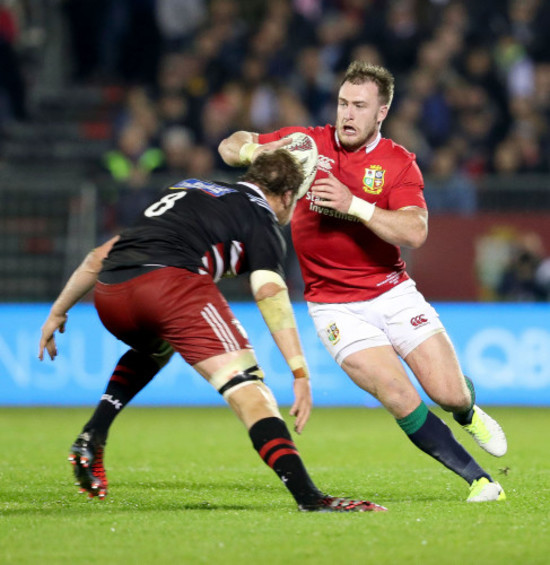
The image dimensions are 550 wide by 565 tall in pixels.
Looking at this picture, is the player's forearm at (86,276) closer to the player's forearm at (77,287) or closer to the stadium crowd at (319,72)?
the player's forearm at (77,287)

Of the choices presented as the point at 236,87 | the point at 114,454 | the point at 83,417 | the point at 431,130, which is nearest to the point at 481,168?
the point at 431,130

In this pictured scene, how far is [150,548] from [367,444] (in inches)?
206

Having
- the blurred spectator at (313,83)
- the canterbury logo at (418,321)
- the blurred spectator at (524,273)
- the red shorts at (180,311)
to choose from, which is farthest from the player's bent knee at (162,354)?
the blurred spectator at (313,83)

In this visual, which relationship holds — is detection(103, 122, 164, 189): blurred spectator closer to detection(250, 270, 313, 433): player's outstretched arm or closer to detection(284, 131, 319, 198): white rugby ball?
detection(284, 131, 319, 198): white rugby ball

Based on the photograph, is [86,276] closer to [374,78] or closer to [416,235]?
[416,235]

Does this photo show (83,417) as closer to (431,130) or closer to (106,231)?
(106,231)

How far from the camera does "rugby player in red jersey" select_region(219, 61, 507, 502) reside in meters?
6.48

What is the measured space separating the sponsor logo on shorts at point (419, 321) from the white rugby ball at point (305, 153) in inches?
42.1

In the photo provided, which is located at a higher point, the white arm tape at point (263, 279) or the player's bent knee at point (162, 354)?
the white arm tape at point (263, 279)

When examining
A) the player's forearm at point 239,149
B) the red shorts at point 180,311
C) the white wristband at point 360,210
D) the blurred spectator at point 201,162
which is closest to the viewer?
the red shorts at point 180,311

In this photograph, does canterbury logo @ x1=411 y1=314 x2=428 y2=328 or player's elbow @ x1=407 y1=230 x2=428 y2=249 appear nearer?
player's elbow @ x1=407 y1=230 x2=428 y2=249

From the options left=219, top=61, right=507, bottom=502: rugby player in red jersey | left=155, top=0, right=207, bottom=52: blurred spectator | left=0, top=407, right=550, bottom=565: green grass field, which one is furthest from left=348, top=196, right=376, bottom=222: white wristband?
left=155, top=0, right=207, bottom=52: blurred spectator

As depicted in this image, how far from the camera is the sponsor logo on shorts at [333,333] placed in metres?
6.88

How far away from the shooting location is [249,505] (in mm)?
6344
